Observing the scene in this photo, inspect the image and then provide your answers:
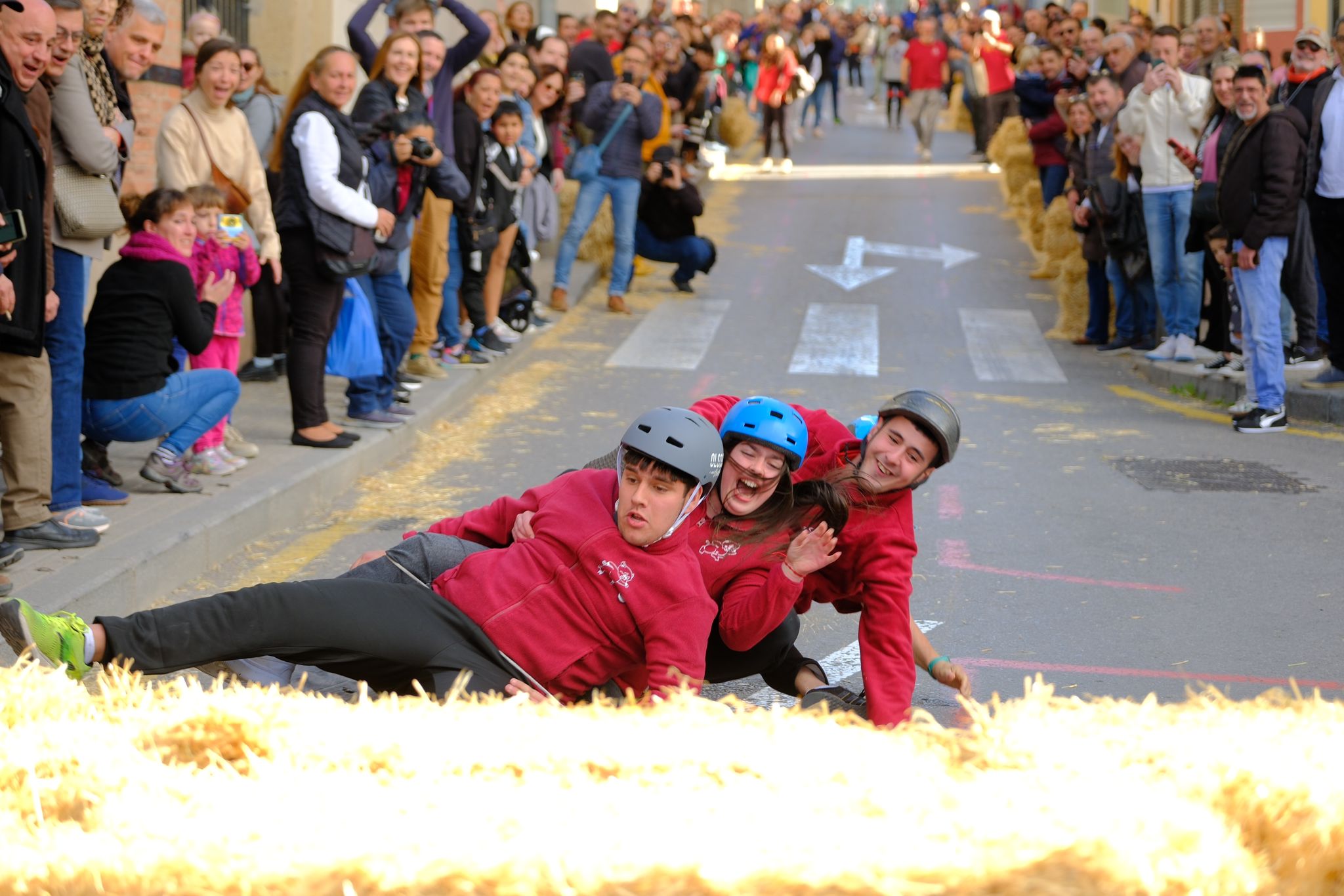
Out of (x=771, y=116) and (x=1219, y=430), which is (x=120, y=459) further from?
(x=771, y=116)

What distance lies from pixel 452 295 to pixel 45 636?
8.06 metres

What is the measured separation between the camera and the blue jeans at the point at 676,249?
16156 millimetres

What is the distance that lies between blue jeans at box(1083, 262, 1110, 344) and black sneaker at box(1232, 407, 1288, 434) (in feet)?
13.1

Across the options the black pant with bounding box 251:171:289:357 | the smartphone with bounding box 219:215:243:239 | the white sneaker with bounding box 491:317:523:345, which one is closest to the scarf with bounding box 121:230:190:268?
the smartphone with bounding box 219:215:243:239

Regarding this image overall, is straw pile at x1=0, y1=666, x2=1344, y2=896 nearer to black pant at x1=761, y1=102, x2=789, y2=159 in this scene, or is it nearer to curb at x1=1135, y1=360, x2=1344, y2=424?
curb at x1=1135, y1=360, x2=1344, y2=424

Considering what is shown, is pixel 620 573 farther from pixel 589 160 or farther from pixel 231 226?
pixel 589 160

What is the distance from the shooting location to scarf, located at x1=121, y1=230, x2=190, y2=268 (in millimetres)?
7352

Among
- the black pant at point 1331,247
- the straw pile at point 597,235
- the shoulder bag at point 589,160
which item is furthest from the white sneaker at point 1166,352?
the straw pile at point 597,235

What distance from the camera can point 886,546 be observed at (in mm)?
4773

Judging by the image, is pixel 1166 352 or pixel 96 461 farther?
pixel 1166 352

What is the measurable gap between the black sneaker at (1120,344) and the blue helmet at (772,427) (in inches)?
387

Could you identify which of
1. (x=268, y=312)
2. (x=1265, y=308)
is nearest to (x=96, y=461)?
(x=268, y=312)

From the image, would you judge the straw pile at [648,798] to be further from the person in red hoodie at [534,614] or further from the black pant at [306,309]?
the black pant at [306,309]

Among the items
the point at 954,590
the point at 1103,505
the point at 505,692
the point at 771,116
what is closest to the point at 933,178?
the point at 771,116
